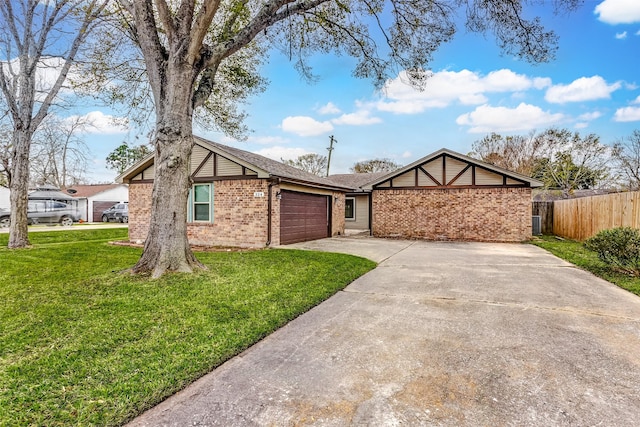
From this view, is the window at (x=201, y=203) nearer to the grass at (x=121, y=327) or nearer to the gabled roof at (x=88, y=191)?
the grass at (x=121, y=327)

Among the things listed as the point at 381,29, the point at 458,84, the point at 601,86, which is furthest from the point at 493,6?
the point at 601,86

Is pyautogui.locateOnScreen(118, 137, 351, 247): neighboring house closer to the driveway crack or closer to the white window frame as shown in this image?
the white window frame

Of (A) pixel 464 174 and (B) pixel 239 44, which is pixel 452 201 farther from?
(B) pixel 239 44

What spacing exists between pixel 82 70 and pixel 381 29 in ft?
29.1

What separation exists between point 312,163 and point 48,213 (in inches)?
900

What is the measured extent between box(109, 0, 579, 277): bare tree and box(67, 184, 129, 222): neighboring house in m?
26.0

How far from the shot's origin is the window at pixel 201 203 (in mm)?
11859

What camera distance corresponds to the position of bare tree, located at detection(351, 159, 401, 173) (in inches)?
1577

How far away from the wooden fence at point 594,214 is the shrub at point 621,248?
3.29 meters

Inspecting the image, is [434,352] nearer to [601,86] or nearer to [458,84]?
[458,84]

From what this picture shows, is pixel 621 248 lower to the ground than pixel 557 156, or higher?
lower

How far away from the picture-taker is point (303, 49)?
929 cm

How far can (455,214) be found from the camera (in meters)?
14.9

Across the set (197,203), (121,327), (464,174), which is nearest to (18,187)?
(197,203)
